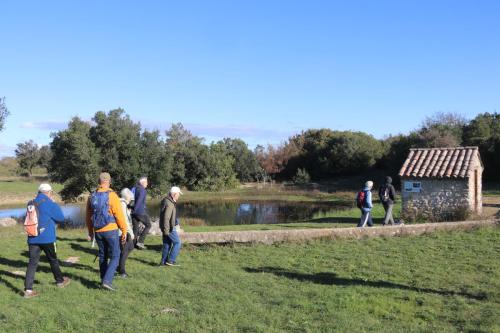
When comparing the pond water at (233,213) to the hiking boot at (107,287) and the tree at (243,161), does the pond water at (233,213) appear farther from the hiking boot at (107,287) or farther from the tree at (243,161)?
the tree at (243,161)

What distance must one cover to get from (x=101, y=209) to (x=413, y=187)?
14.2m

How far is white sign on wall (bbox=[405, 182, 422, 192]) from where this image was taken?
18.7 m

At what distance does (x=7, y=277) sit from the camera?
8.73m

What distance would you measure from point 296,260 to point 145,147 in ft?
65.7

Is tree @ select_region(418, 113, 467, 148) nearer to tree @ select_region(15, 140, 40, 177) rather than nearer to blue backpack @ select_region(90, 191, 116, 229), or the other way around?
blue backpack @ select_region(90, 191, 116, 229)

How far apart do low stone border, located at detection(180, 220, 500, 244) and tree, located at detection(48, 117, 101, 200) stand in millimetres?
15757

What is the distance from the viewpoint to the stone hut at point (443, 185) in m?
17.9

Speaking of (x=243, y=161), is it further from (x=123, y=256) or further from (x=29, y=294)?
(x=29, y=294)

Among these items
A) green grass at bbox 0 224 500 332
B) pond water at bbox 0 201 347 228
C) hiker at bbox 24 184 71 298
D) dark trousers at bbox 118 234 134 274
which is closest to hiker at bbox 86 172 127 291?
green grass at bbox 0 224 500 332

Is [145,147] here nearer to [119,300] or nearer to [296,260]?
[296,260]

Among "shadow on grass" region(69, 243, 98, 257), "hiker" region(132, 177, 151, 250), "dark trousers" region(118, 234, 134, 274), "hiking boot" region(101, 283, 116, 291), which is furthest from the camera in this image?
"shadow on grass" region(69, 243, 98, 257)

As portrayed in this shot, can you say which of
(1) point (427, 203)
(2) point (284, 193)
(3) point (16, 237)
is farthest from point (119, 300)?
(2) point (284, 193)

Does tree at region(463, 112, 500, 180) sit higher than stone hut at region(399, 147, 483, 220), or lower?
higher

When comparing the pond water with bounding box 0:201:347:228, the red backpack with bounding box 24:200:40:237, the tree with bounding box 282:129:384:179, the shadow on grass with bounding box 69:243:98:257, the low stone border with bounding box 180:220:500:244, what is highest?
the tree with bounding box 282:129:384:179
